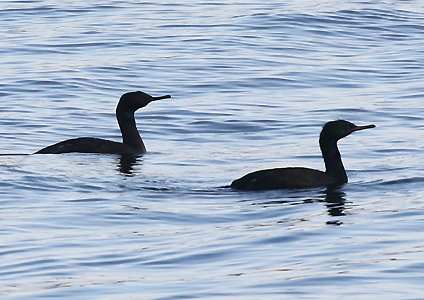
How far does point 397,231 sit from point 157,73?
42.0ft

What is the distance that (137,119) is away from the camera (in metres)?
18.1

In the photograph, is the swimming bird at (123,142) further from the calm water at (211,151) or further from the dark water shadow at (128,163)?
the calm water at (211,151)

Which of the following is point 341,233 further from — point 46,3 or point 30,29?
point 46,3

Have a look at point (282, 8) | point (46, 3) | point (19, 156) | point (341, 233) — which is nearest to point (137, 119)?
point (19, 156)

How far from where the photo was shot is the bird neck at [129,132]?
49.1 ft

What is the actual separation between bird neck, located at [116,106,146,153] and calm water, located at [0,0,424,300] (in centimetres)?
29

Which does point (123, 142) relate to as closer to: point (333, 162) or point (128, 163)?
point (128, 163)

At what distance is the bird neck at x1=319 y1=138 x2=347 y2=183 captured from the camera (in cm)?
1205

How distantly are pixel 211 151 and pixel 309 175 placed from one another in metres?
3.33

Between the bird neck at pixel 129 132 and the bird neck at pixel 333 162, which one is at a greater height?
the bird neck at pixel 333 162

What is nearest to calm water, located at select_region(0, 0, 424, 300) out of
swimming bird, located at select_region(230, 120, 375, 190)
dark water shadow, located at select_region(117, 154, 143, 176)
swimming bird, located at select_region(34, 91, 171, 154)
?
dark water shadow, located at select_region(117, 154, 143, 176)

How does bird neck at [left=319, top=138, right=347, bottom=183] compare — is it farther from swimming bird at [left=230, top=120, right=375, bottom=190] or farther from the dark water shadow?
the dark water shadow

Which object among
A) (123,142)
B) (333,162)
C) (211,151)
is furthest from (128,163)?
(333,162)

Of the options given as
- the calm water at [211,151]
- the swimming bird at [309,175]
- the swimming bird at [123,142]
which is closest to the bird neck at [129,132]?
the swimming bird at [123,142]
